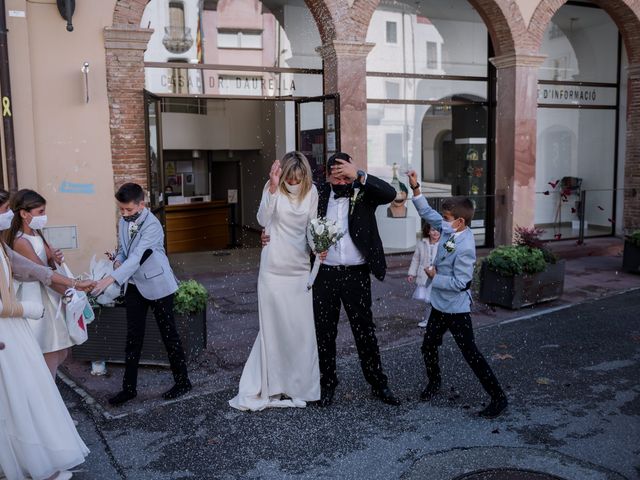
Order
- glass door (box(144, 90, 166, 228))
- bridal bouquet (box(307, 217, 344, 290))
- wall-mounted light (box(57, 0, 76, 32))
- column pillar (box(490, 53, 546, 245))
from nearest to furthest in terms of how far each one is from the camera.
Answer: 1. bridal bouquet (box(307, 217, 344, 290))
2. wall-mounted light (box(57, 0, 76, 32))
3. glass door (box(144, 90, 166, 228))
4. column pillar (box(490, 53, 546, 245))

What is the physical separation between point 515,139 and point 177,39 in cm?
589

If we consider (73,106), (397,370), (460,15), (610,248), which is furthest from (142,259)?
(610,248)

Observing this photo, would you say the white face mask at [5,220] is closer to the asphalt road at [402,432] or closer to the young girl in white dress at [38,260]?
the young girl in white dress at [38,260]

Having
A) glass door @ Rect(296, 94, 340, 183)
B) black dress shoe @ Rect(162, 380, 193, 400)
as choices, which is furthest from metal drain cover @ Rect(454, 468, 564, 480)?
glass door @ Rect(296, 94, 340, 183)

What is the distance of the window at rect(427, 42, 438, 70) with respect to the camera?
42.1 feet

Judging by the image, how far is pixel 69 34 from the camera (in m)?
8.81

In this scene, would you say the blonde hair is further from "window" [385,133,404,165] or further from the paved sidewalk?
"window" [385,133,404,165]

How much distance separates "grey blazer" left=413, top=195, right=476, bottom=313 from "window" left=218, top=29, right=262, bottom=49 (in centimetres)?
698

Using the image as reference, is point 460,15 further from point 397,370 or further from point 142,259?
point 142,259

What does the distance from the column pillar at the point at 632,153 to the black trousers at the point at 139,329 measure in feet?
35.5

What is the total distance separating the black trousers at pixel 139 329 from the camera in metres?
5.32

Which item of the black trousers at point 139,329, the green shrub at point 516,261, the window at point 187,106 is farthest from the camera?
the window at point 187,106

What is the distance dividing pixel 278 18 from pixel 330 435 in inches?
355

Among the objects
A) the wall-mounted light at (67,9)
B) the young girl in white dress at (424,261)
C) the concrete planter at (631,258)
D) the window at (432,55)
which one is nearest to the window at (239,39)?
the wall-mounted light at (67,9)
